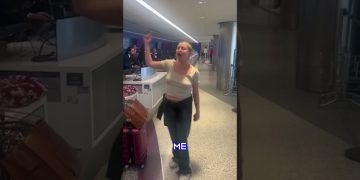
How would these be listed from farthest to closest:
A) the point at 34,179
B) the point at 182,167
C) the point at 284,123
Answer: the point at 284,123, the point at 182,167, the point at 34,179

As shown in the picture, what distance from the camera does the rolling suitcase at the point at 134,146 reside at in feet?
4.21

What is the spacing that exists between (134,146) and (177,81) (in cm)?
36

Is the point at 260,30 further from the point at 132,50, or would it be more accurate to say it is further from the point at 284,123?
the point at 132,50

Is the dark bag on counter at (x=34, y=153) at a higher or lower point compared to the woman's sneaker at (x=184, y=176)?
higher

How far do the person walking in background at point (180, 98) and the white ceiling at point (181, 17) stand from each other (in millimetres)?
62

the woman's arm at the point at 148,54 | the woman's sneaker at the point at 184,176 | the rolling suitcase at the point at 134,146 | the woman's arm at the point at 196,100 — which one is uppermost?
the woman's arm at the point at 148,54

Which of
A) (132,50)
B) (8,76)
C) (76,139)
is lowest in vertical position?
(76,139)

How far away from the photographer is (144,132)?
4.24 feet

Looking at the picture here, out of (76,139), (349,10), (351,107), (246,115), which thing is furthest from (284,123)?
(76,139)

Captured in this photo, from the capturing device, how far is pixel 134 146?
1302mm

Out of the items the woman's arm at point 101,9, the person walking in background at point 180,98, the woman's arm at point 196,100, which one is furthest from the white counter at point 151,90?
the woman's arm at point 101,9

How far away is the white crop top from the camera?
1230 millimetres

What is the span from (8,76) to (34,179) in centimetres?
48

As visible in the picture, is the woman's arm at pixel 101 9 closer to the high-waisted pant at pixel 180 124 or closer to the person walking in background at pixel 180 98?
the person walking in background at pixel 180 98
